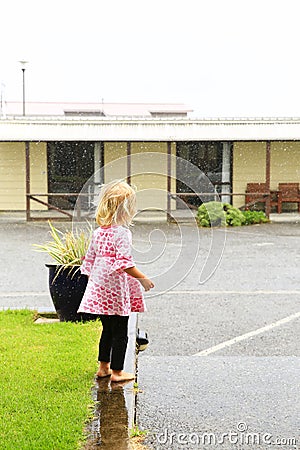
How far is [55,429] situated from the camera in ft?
13.0

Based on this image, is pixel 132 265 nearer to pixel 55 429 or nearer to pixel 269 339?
pixel 55 429

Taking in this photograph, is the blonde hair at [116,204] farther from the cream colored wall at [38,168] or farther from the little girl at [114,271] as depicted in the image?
the cream colored wall at [38,168]

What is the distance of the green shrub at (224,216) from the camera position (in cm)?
1877

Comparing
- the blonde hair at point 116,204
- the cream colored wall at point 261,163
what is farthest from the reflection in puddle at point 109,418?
the cream colored wall at point 261,163

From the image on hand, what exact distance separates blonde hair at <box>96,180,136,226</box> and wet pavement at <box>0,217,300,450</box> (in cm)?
114

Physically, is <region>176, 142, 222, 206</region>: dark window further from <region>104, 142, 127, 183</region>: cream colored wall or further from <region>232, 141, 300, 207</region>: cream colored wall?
<region>104, 142, 127, 183</region>: cream colored wall

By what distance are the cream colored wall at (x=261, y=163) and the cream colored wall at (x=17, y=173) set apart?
646cm

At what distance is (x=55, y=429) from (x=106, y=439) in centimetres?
31
